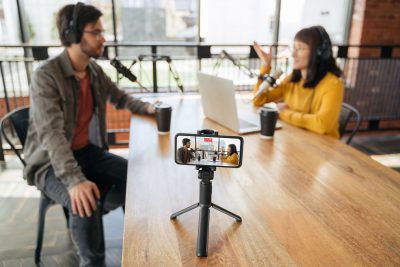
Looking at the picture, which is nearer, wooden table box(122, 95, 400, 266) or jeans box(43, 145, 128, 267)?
wooden table box(122, 95, 400, 266)

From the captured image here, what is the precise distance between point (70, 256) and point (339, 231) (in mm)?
1532

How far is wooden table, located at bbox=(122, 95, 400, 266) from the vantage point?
0.80 metres

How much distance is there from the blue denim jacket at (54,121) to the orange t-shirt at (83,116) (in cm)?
3

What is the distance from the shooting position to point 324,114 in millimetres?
1706

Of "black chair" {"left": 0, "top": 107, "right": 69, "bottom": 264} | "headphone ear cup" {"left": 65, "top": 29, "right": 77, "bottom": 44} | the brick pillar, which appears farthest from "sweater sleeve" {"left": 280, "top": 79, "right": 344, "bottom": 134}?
the brick pillar

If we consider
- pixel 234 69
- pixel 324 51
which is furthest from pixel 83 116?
pixel 234 69

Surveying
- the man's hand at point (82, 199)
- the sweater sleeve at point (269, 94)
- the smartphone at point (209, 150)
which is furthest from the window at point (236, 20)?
the smartphone at point (209, 150)

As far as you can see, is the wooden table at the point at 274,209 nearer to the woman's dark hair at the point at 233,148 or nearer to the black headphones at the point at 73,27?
the woman's dark hair at the point at 233,148

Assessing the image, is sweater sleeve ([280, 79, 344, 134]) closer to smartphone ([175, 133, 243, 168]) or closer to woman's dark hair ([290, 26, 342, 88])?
woman's dark hair ([290, 26, 342, 88])

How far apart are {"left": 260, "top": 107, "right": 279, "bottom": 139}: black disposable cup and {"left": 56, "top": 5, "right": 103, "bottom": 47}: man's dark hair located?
3.16 ft

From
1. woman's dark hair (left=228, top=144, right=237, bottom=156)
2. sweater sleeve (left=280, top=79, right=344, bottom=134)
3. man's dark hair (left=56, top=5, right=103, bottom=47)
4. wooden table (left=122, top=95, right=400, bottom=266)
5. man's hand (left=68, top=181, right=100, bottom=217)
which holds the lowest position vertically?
man's hand (left=68, top=181, right=100, bottom=217)

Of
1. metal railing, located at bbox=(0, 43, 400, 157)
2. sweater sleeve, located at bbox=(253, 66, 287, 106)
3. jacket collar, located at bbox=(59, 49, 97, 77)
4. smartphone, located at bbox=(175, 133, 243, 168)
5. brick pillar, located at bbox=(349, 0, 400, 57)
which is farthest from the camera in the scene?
brick pillar, located at bbox=(349, 0, 400, 57)

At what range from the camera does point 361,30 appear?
428 cm

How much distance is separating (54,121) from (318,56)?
1.40 metres
